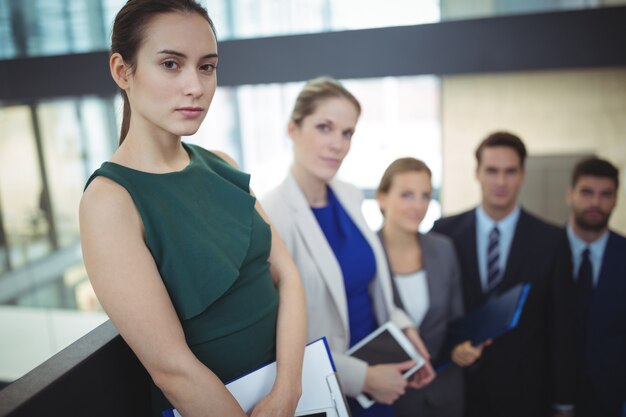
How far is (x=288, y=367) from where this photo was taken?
3.19 ft

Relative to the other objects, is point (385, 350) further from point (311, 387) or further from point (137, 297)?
point (137, 297)

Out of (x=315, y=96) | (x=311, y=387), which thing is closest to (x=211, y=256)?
(x=311, y=387)

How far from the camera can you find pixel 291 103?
5.51 ft

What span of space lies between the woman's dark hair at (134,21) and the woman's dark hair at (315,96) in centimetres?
71

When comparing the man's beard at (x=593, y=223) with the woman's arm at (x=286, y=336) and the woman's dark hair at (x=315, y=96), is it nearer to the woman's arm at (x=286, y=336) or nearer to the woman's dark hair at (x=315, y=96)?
the woman's dark hair at (x=315, y=96)

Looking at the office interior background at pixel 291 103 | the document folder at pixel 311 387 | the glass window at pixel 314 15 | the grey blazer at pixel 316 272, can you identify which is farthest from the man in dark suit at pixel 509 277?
the document folder at pixel 311 387

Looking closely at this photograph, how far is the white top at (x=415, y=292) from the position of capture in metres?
1.83

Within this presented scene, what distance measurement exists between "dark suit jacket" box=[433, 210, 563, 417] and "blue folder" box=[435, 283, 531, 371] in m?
0.21

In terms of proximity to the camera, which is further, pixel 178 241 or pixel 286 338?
pixel 286 338

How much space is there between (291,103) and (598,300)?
1522 millimetres

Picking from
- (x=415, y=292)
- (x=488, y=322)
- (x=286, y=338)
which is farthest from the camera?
(x=415, y=292)

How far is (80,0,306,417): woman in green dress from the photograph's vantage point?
781 millimetres

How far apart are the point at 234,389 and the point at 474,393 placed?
1.42m

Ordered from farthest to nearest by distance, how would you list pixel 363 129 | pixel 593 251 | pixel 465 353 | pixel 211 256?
pixel 363 129, pixel 593 251, pixel 465 353, pixel 211 256
